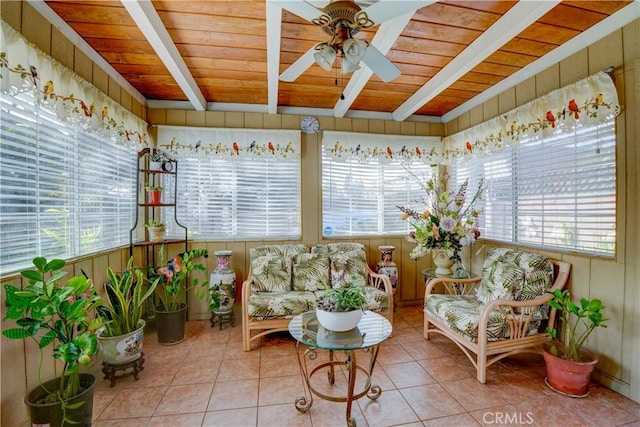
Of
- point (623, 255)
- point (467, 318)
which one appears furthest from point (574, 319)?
point (467, 318)

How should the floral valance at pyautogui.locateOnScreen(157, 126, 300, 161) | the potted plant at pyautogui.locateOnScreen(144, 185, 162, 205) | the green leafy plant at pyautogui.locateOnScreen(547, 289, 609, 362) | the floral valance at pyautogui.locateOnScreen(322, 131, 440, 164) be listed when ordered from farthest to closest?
the floral valance at pyautogui.locateOnScreen(322, 131, 440, 164), the floral valance at pyautogui.locateOnScreen(157, 126, 300, 161), the potted plant at pyautogui.locateOnScreen(144, 185, 162, 205), the green leafy plant at pyautogui.locateOnScreen(547, 289, 609, 362)

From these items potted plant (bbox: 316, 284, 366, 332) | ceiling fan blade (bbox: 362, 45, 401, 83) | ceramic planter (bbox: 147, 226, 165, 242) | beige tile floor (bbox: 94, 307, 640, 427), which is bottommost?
beige tile floor (bbox: 94, 307, 640, 427)

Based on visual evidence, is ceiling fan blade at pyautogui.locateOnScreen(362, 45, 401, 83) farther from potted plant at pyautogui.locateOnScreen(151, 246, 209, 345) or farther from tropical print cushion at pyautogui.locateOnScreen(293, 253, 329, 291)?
potted plant at pyautogui.locateOnScreen(151, 246, 209, 345)

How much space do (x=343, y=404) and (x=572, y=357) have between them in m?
1.65

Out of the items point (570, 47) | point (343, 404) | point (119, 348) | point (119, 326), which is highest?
point (570, 47)

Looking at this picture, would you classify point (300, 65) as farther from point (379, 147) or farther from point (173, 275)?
point (173, 275)

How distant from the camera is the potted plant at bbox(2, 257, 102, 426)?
1.44m

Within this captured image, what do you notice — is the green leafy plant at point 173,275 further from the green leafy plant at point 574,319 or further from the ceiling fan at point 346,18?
the green leafy plant at point 574,319

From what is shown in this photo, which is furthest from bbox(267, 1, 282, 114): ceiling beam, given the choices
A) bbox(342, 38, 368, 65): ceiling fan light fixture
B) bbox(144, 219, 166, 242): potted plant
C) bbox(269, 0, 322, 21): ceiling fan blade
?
bbox(144, 219, 166, 242): potted plant

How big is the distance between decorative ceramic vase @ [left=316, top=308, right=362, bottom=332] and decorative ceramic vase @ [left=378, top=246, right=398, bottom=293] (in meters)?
1.65

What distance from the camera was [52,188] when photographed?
6.26 feet

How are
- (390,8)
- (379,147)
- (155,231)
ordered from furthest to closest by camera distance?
(379,147) → (155,231) → (390,8)

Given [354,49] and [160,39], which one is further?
[160,39]

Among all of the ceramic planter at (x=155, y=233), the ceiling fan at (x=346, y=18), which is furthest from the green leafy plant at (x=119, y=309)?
the ceiling fan at (x=346, y=18)
